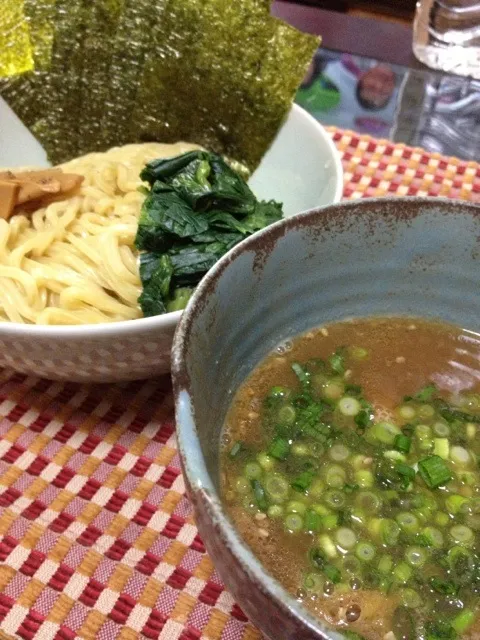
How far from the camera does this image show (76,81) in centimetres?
209

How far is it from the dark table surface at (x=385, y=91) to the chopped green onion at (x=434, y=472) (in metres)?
1.54

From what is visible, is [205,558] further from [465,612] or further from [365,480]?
[465,612]

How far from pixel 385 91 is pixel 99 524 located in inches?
79.3

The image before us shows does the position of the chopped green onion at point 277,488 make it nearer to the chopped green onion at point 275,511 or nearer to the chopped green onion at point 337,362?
the chopped green onion at point 275,511

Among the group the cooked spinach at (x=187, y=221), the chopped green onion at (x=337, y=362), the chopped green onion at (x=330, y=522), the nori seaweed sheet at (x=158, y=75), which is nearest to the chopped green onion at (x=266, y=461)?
the chopped green onion at (x=330, y=522)

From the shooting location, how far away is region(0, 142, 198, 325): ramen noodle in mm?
1588

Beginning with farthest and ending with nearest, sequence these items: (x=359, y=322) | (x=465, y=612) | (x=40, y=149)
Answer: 1. (x=40, y=149)
2. (x=359, y=322)
3. (x=465, y=612)

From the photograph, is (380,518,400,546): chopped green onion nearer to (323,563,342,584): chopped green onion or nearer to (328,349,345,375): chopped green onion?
(323,563,342,584): chopped green onion

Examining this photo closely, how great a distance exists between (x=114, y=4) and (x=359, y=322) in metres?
1.34

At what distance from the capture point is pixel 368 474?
3.40ft

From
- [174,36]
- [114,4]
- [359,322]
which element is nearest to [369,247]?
[359,322]

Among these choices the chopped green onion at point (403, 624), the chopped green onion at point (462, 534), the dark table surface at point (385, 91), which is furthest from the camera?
the dark table surface at point (385, 91)

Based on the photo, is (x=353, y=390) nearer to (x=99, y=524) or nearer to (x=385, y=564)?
(x=385, y=564)

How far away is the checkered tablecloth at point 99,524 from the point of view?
111 centimetres
